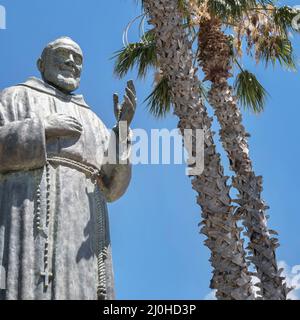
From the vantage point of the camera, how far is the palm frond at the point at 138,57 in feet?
44.5

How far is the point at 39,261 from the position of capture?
512cm

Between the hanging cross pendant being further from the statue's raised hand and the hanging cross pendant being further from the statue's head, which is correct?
the statue's head

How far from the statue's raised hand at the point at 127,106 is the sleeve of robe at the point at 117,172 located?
148 millimetres

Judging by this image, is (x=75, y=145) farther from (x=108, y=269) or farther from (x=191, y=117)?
(x=191, y=117)

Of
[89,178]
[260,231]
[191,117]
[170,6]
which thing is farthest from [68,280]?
[170,6]

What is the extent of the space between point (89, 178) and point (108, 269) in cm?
80

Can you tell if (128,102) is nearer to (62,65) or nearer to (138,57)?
(62,65)

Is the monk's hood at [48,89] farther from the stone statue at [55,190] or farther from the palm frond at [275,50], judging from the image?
the palm frond at [275,50]

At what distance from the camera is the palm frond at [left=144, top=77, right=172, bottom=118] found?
13539mm

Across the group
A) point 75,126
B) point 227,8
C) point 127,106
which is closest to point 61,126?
point 75,126

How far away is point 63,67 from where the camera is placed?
6.32m

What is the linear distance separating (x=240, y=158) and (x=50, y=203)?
5940 millimetres

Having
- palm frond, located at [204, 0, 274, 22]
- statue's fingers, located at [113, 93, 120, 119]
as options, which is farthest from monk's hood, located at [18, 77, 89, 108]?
palm frond, located at [204, 0, 274, 22]
